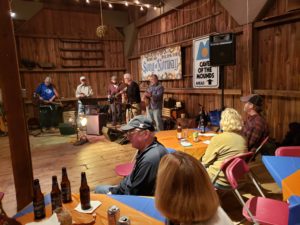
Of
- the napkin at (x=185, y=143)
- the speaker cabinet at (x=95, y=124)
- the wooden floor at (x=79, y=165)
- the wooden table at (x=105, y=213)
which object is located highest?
the wooden table at (x=105, y=213)

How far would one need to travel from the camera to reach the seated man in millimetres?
1768

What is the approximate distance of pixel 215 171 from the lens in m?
2.43

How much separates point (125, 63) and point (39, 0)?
3786 mm

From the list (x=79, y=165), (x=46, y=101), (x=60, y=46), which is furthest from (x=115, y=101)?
(x=79, y=165)

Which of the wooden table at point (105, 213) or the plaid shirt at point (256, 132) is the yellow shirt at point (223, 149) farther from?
the wooden table at point (105, 213)

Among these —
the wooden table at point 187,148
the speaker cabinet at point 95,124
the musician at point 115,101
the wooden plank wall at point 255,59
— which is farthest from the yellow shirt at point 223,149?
the musician at point 115,101

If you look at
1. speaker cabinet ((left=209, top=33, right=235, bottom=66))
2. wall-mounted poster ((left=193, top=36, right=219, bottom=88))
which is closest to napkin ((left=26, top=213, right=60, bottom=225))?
speaker cabinet ((left=209, top=33, right=235, bottom=66))

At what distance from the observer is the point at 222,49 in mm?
4789

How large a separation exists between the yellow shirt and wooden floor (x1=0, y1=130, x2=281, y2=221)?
63 centimetres

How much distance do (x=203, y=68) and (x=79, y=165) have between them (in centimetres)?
387

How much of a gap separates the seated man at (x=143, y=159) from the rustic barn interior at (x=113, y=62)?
1.10m

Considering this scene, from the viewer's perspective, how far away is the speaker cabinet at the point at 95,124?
661 cm

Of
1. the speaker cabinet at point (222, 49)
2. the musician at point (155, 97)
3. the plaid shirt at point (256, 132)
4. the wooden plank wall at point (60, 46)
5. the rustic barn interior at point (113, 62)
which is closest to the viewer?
the rustic barn interior at point (113, 62)

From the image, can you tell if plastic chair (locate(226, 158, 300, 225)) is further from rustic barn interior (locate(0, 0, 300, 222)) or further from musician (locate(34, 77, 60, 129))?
musician (locate(34, 77, 60, 129))
